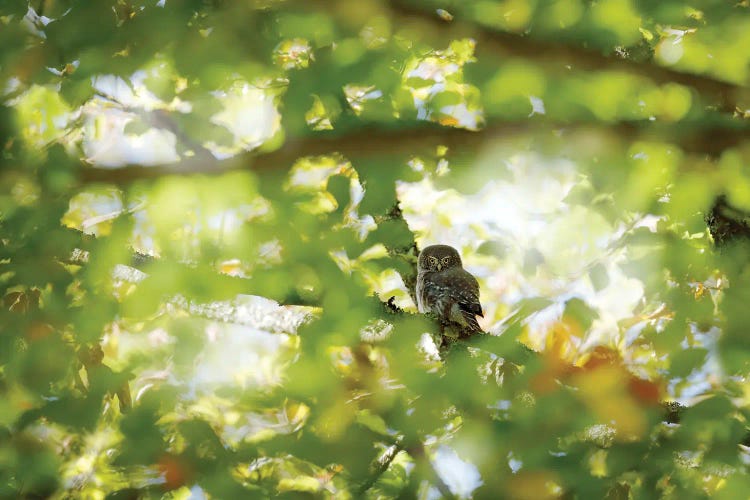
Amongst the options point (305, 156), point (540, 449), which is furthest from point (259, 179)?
point (540, 449)

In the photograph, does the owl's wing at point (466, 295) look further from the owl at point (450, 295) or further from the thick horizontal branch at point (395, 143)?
the thick horizontal branch at point (395, 143)

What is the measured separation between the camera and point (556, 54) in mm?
1926

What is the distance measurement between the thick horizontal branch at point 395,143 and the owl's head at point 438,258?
10.6 ft

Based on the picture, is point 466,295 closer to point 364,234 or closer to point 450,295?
point 450,295

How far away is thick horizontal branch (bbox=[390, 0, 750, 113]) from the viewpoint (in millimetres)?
1924

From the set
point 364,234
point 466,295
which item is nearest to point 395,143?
point 364,234

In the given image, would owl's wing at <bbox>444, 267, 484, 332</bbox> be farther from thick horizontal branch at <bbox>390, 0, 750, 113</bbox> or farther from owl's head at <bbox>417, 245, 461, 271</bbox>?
thick horizontal branch at <bbox>390, 0, 750, 113</bbox>

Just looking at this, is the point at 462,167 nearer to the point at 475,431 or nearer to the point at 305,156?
the point at 305,156

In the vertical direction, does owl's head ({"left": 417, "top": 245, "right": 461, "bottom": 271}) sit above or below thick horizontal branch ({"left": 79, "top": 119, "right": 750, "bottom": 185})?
below

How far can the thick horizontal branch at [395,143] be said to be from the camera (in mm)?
1883

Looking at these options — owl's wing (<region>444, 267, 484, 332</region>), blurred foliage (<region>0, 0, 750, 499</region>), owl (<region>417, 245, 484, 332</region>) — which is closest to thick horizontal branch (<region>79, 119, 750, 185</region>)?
blurred foliage (<region>0, 0, 750, 499</region>)

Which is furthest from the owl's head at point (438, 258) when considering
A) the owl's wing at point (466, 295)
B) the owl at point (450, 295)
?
the owl's wing at point (466, 295)

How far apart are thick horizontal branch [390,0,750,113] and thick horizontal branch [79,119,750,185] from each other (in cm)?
18

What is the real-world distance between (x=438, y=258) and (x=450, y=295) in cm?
102
